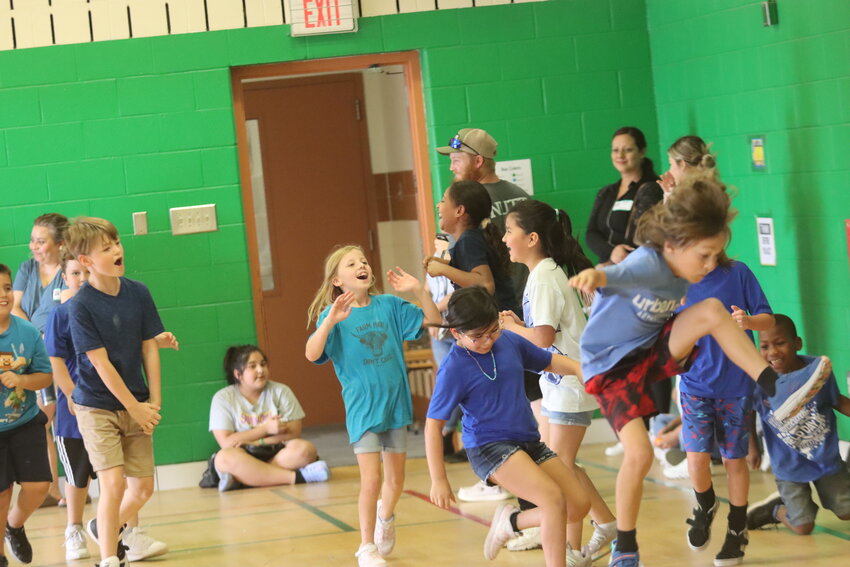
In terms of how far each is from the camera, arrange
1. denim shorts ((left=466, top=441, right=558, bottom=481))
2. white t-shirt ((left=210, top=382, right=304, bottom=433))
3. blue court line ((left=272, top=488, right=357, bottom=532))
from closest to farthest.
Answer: denim shorts ((left=466, top=441, right=558, bottom=481)) → blue court line ((left=272, top=488, right=357, bottom=532)) → white t-shirt ((left=210, top=382, right=304, bottom=433))

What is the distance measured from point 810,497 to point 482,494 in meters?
1.66

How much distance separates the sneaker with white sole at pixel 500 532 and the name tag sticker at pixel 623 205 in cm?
238

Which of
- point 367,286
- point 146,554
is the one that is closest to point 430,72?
point 367,286

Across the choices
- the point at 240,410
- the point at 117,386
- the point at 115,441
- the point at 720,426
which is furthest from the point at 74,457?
the point at 720,426

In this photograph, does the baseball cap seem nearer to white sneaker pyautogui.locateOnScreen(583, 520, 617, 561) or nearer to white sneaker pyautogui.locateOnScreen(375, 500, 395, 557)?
white sneaker pyautogui.locateOnScreen(375, 500, 395, 557)

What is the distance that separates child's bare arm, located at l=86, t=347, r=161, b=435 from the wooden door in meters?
4.29

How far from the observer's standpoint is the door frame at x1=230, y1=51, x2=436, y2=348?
671cm

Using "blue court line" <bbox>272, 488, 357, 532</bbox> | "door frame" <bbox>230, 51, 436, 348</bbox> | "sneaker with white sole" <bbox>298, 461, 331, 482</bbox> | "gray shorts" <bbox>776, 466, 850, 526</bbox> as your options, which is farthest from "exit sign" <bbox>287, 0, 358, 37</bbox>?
"gray shorts" <bbox>776, 466, 850, 526</bbox>

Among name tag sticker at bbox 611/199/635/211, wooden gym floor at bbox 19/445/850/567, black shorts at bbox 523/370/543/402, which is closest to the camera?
wooden gym floor at bbox 19/445/850/567

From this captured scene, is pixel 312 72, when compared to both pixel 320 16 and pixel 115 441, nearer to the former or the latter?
pixel 320 16

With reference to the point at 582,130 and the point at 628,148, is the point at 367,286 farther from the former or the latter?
the point at 582,130

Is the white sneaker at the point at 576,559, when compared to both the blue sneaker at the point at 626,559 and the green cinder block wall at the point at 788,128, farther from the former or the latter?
the green cinder block wall at the point at 788,128

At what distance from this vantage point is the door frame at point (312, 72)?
22.0 feet

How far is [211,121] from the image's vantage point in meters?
6.63
